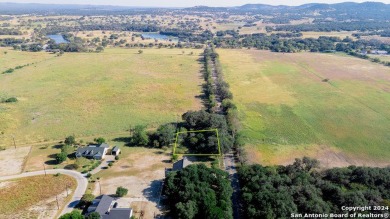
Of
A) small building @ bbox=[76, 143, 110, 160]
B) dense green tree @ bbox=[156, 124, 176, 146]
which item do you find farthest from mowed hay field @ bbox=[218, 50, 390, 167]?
small building @ bbox=[76, 143, 110, 160]

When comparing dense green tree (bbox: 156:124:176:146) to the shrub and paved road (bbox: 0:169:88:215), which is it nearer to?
paved road (bbox: 0:169:88:215)

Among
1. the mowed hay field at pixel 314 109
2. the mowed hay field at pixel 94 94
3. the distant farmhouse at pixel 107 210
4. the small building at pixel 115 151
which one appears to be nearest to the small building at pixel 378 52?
the mowed hay field at pixel 314 109

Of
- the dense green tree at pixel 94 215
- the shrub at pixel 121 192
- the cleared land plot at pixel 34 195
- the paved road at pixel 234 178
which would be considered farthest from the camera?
the shrub at pixel 121 192

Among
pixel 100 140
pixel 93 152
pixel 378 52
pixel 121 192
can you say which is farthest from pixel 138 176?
pixel 378 52

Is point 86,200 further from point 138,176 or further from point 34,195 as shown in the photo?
point 138,176

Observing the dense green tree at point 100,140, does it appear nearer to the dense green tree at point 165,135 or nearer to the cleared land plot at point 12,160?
the dense green tree at point 165,135

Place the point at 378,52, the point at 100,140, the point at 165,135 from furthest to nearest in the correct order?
the point at 378,52, the point at 100,140, the point at 165,135
